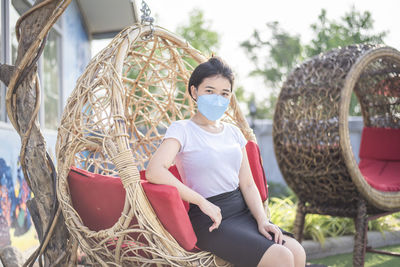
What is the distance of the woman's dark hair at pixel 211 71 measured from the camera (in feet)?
5.68

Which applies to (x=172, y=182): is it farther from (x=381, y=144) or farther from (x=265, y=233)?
(x=381, y=144)

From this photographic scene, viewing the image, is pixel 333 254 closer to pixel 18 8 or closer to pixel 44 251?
pixel 44 251

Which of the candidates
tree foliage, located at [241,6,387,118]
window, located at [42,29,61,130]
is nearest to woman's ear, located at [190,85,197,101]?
window, located at [42,29,61,130]

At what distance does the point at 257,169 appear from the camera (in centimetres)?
207

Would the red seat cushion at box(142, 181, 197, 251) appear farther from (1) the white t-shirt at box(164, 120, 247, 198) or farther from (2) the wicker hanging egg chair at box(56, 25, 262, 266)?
(1) the white t-shirt at box(164, 120, 247, 198)

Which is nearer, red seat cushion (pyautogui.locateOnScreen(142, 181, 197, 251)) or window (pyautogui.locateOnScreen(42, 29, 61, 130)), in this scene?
red seat cushion (pyautogui.locateOnScreen(142, 181, 197, 251))

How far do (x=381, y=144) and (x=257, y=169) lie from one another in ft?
7.64

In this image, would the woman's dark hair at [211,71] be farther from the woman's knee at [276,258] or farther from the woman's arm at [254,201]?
the woman's knee at [276,258]

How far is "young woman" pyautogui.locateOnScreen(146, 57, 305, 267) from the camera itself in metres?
1.52

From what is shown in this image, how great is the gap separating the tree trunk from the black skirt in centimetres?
71

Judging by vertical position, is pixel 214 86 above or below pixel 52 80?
below

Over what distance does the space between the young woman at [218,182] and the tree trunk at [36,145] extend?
62 cm

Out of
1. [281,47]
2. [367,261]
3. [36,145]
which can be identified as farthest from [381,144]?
[281,47]

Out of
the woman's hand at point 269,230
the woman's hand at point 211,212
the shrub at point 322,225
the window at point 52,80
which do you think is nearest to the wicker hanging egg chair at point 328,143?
the shrub at point 322,225
